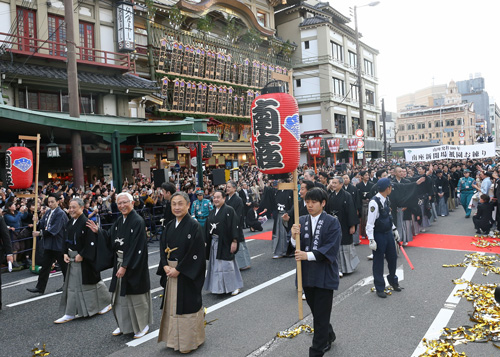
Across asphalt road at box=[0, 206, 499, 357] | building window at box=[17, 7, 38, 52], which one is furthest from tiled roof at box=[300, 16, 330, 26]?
asphalt road at box=[0, 206, 499, 357]

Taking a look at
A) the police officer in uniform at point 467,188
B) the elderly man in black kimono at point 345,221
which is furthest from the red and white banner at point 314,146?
the elderly man in black kimono at point 345,221

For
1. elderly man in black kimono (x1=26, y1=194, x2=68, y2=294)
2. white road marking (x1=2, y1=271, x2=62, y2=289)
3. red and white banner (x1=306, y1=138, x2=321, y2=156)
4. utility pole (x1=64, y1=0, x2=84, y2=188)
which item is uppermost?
utility pole (x1=64, y1=0, x2=84, y2=188)

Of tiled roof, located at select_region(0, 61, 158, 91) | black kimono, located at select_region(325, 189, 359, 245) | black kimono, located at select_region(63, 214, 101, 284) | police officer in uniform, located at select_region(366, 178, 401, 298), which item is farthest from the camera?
tiled roof, located at select_region(0, 61, 158, 91)

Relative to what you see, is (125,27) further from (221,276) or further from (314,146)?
(221,276)

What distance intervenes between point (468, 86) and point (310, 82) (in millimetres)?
103963

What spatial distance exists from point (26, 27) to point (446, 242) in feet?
66.0

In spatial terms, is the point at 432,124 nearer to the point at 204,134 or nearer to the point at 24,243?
the point at 204,134

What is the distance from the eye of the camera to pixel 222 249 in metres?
6.64

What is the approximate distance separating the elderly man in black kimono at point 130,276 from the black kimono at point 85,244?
671 mm

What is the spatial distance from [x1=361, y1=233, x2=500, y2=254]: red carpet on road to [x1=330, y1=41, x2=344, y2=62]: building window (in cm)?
3307

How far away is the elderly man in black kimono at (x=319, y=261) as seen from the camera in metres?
4.06

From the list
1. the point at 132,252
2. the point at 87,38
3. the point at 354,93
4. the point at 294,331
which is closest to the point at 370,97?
the point at 354,93

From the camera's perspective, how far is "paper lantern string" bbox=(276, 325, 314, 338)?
4762 millimetres

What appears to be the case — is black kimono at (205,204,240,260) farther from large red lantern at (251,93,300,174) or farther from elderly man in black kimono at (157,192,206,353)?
elderly man in black kimono at (157,192,206,353)
